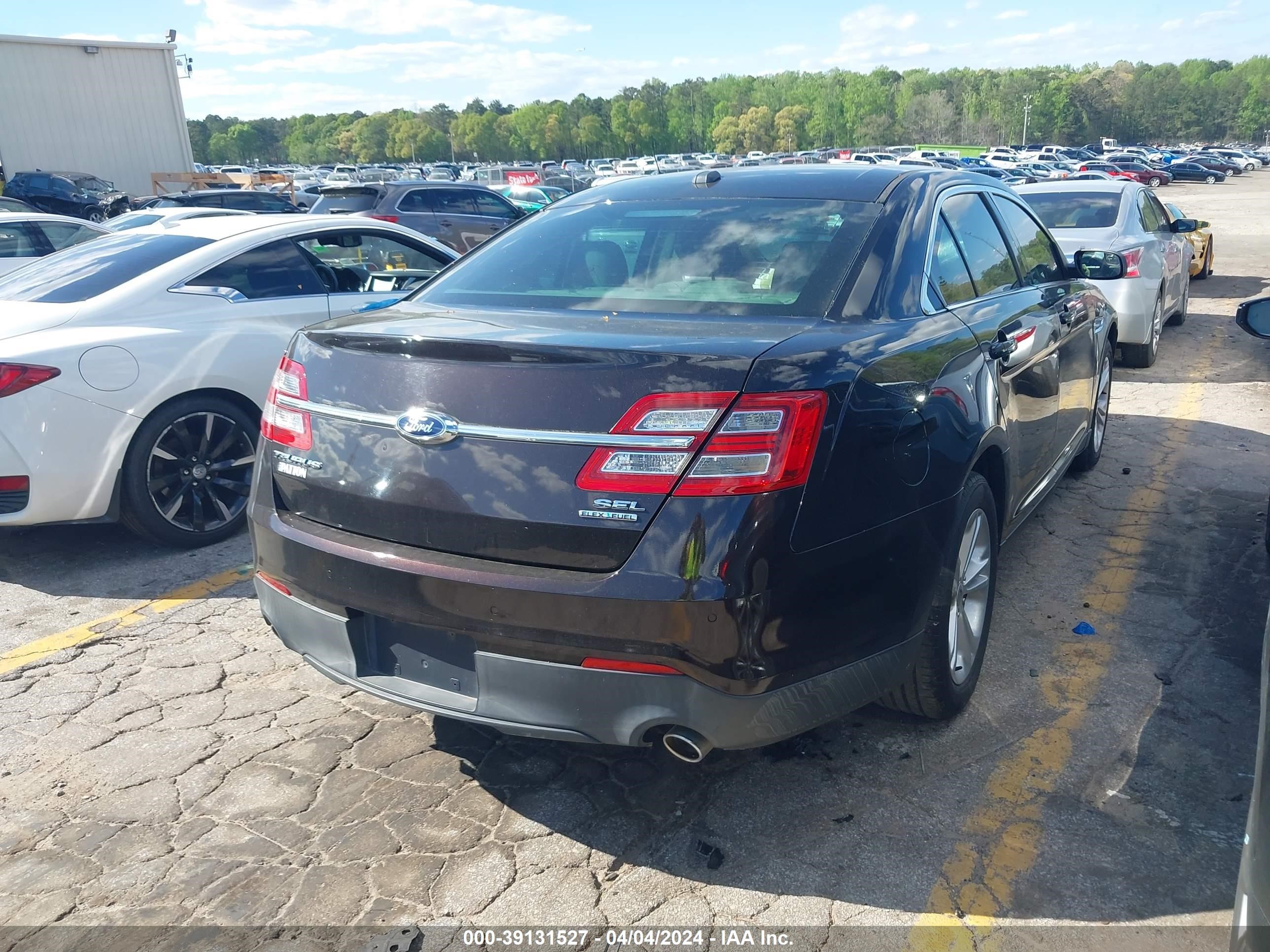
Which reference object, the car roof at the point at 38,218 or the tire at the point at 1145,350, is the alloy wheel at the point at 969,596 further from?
the car roof at the point at 38,218

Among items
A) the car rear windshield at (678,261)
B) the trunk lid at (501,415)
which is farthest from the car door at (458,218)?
the trunk lid at (501,415)

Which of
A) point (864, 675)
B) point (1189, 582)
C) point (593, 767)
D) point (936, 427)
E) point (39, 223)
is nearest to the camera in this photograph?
point (864, 675)

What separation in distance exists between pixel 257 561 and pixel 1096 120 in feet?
503

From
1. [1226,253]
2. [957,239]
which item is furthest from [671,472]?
[1226,253]

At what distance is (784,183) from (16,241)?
10054 millimetres

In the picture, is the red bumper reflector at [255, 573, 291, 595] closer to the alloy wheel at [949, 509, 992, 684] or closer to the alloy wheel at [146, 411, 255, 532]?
the alloy wheel at [949, 509, 992, 684]

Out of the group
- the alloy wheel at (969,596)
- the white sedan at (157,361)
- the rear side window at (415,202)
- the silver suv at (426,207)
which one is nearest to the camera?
the alloy wheel at (969,596)

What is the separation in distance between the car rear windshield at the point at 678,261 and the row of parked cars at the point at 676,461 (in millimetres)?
12

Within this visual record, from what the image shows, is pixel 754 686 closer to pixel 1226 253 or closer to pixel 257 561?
pixel 257 561

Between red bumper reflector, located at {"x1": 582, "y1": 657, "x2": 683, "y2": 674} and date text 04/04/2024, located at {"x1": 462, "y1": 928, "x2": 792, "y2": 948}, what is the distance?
0.63 m

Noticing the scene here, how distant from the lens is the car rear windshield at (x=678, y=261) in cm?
295

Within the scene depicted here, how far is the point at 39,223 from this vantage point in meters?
10.9

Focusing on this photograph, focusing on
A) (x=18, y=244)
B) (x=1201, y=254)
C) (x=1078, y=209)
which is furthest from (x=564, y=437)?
(x=1201, y=254)

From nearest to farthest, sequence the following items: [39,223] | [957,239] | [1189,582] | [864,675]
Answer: [864,675] → [957,239] → [1189,582] → [39,223]
